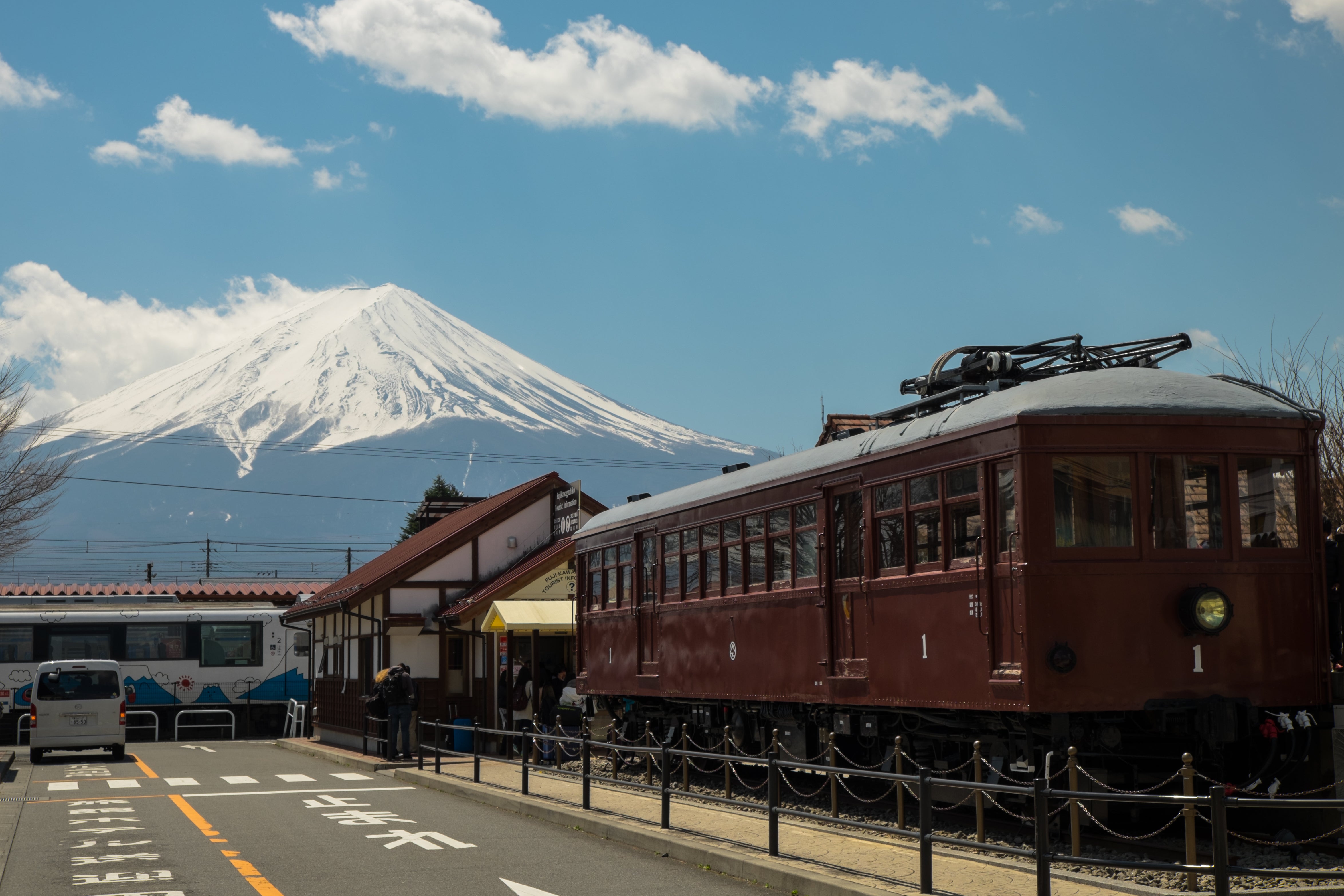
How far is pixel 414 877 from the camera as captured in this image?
36.1 ft

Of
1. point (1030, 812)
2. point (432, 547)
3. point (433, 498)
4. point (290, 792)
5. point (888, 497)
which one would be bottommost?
point (290, 792)

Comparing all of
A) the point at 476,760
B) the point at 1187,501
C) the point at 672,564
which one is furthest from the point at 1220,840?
the point at 476,760

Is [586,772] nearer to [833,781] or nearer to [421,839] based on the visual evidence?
[421,839]

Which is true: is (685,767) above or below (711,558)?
below

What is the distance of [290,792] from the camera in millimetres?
19125

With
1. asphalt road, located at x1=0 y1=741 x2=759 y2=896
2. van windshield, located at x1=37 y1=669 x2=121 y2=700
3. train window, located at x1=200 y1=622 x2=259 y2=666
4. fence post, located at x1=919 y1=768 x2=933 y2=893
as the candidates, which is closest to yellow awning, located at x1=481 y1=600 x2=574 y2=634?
asphalt road, located at x1=0 y1=741 x2=759 y2=896

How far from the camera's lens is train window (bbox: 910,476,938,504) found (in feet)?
40.6

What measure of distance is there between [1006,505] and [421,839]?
20.4 feet

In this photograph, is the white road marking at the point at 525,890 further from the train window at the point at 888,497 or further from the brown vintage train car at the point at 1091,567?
the train window at the point at 888,497

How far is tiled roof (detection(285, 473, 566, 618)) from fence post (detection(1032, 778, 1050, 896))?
18.0 meters

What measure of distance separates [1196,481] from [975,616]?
6.68ft

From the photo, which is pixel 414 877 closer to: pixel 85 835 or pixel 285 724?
pixel 85 835

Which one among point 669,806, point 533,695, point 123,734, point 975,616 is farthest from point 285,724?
point 975,616

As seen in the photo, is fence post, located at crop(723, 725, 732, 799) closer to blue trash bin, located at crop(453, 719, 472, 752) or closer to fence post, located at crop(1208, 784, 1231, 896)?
fence post, located at crop(1208, 784, 1231, 896)
